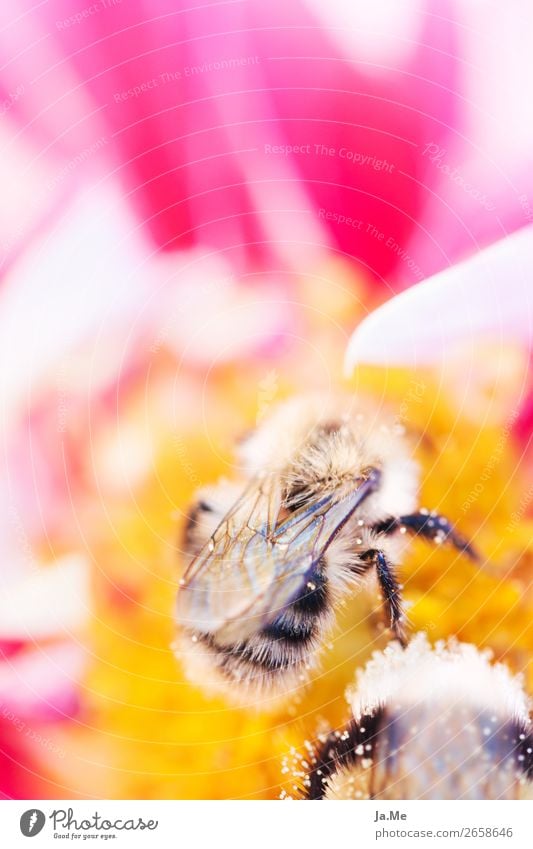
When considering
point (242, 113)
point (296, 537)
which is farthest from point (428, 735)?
point (242, 113)

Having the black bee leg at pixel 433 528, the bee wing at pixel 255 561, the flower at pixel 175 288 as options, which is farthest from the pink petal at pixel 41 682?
the black bee leg at pixel 433 528

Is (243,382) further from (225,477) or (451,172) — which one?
(451,172)

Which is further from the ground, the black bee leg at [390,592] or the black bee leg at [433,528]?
the black bee leg at [433,528]

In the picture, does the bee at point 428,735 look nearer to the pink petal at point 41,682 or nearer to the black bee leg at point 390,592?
the black bee leg at point 390,592

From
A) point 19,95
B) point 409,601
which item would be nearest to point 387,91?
point 19,95

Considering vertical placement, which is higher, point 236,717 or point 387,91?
point 387,91
